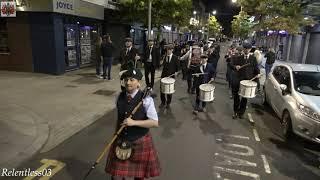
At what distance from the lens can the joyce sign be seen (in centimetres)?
1360

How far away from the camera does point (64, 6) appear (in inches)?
563

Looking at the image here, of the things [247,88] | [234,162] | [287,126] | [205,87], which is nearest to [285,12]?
[247,88]

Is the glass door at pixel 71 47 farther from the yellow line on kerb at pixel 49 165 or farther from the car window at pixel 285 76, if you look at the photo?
the yellow line on kerb at pixel 49 165

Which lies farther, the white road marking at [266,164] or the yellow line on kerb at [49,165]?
the white road marking at [266,164]

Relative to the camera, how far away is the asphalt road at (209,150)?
533 centimetres

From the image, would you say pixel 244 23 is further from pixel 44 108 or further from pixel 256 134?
pixel 44 108

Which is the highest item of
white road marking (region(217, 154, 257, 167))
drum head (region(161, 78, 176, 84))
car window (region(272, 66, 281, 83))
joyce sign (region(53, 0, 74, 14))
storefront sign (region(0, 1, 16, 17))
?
joyce sign (region(53, 0, 74, 14))

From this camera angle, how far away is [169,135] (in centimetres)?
722

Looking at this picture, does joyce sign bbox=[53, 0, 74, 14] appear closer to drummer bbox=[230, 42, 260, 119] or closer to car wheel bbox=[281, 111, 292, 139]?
drummer bbox=[230, 42, 260, 119]

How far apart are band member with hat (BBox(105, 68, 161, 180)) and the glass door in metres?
12.7

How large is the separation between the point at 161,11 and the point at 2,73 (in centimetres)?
974

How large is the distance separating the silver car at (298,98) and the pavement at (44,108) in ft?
→ 15.3

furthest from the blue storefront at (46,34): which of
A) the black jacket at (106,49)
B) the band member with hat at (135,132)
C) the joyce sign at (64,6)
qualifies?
the band member with hat at (135,132)

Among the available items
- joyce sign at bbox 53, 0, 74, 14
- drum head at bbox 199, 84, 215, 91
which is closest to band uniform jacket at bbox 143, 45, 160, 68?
drum head at bbox 199, 84, 215, 91
